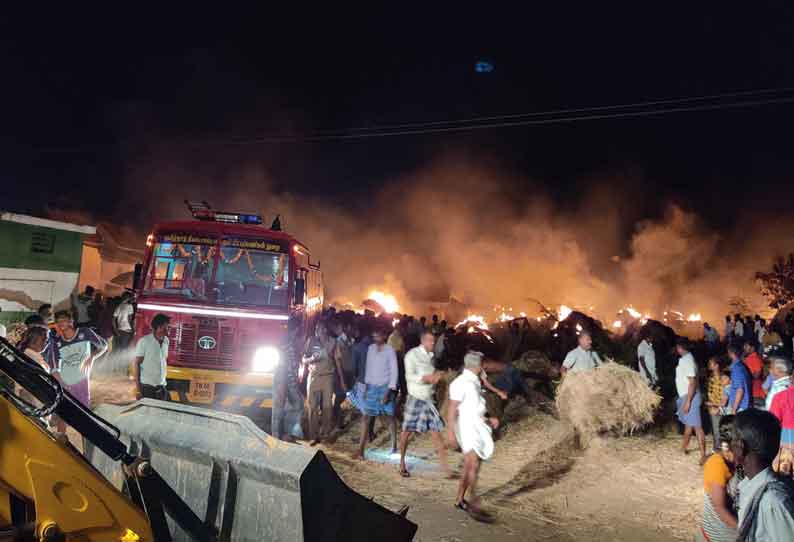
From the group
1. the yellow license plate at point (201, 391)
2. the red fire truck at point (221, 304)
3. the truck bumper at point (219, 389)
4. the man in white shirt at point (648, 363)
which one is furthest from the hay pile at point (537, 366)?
the yellow license plate at point (201, 391)

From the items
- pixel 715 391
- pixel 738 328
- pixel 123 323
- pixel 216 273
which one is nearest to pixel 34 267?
pixel 123 323

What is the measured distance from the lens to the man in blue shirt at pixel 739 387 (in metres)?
6.99

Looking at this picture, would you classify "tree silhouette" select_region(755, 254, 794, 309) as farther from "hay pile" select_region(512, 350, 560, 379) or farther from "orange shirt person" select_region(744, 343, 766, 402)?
"orange shirt person" select_region(744, 343, 766, 402)

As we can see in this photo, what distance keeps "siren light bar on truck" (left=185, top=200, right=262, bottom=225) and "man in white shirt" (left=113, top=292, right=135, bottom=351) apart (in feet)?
14.7

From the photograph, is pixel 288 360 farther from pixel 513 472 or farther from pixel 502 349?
pixel 502 349

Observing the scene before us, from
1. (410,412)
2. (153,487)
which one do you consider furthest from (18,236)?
(153,487)

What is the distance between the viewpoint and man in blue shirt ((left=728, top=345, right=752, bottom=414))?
6.99m

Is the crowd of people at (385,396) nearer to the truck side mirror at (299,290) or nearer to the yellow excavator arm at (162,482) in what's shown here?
the truck side mirror at (299,290)

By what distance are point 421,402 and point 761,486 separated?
15.7ft

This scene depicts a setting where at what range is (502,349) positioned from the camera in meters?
16.4

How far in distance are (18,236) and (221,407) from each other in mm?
10333

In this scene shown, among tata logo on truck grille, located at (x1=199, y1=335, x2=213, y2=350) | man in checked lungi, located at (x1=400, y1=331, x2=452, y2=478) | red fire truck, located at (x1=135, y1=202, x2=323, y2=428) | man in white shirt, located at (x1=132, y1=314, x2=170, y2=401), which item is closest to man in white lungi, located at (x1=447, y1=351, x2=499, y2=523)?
man in checked lungi, located at (x1=400, y1=331, x2=452, y2=478)

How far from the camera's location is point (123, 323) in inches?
513

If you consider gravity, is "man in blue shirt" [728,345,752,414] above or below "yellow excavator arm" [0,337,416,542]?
above
